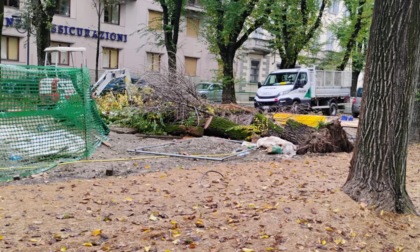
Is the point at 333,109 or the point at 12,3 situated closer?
the point at 333,109

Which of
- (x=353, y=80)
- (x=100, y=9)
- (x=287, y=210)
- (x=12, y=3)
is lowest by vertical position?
(x=287, y=210)

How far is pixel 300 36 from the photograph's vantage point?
25.2 metres

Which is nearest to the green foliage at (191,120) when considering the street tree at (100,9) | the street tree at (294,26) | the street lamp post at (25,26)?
the street tree at (294,26)

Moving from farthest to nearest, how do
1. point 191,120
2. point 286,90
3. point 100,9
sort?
point 100,9
point 286,90
point 191,120

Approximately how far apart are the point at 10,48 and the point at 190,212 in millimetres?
27392

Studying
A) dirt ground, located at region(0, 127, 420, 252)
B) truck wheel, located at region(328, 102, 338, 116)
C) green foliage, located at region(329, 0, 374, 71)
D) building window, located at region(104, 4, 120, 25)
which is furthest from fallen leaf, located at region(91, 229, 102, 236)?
building window, located at region(104, 4, 120, 25)

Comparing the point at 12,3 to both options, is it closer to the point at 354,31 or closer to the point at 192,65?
the point at 192,65

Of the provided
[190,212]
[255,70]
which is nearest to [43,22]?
[190,212]

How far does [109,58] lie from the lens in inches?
1334

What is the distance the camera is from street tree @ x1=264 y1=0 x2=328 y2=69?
24406 millimetres

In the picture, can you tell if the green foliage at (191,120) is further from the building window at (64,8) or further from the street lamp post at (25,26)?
the building window at (64,8)

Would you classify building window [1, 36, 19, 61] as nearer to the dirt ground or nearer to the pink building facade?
the pink building facade

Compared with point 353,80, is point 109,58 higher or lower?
higher

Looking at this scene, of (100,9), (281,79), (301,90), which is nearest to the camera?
(301,90)
